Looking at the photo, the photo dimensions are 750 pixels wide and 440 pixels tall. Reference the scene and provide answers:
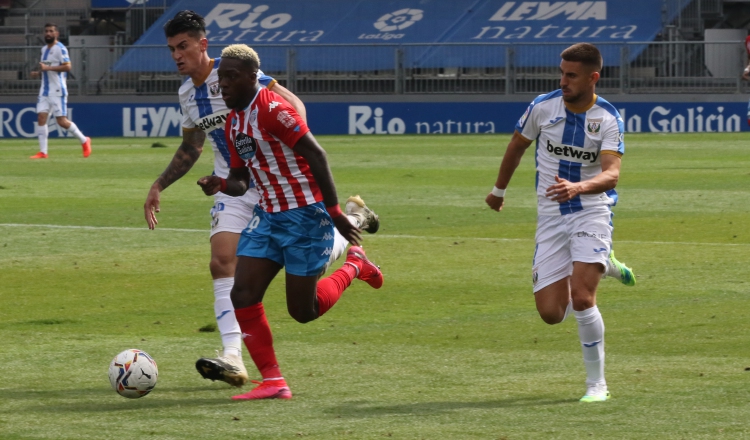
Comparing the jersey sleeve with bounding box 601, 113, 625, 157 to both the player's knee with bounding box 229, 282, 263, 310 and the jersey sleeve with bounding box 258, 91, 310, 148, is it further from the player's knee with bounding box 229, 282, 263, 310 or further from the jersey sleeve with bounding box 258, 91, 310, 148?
the player's knee with bounding box 229, 282, 263, 310

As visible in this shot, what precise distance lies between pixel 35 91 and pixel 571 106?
27635mm

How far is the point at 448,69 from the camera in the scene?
31766 mm

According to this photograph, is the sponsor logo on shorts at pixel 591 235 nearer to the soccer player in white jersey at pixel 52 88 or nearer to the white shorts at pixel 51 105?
the soccer player in white jersey at pixel 52 88

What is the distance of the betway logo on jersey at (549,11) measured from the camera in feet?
120

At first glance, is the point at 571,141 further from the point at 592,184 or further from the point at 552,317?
the point at 552,317

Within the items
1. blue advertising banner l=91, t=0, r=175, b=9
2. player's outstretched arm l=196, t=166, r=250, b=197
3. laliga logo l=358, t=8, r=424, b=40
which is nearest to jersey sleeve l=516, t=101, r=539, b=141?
player's outstretched arm l=196, t=166, r=250, b=197

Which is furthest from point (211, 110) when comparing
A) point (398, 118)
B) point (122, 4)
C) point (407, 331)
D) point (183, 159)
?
point (122, 4)

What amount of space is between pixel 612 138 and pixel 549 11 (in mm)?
31321

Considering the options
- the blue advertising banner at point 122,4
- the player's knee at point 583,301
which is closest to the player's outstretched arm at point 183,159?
the player's knee at point 583,301

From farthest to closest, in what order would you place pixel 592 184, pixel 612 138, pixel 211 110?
pixel 211 110, pixel 612 138, pixel 592 184

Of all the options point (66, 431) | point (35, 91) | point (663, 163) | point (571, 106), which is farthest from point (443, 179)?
point (35, 91)

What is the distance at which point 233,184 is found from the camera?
21.4ft

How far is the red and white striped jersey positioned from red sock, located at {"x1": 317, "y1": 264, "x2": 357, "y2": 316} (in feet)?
2.26

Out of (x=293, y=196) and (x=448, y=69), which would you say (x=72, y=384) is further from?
(x=448, y=69)
